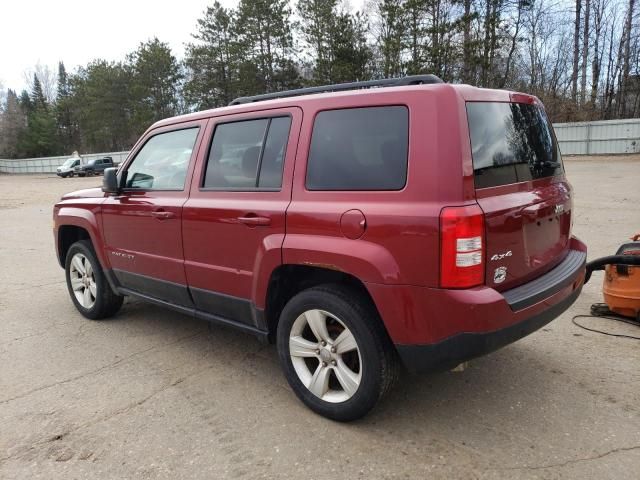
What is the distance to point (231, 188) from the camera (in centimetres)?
354

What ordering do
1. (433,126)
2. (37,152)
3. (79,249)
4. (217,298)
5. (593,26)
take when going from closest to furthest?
(433,126) < (217,298) < (79,249) < (593,26) < (37,152)

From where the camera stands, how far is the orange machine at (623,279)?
4070mm

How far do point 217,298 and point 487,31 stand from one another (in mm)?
38025

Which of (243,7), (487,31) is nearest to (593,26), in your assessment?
(487,31)

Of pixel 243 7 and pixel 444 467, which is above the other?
pixel 243 7

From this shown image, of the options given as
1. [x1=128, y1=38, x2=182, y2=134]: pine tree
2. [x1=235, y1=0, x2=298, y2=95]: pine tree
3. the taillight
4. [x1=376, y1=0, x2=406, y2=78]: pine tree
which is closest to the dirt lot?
the taillight

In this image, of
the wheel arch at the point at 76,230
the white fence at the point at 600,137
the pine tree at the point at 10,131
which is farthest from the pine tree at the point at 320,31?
the pine tree at the point at 10,131

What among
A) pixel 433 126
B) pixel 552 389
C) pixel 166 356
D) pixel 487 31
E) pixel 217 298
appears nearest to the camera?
pixel 433 126

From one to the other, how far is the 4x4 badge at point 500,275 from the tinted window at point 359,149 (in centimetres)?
67

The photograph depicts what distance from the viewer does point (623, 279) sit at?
4176mm

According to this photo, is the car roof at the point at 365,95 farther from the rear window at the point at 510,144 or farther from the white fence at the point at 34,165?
the white fence at the point at 34,165

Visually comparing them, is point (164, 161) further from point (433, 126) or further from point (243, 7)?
point (243, 7)

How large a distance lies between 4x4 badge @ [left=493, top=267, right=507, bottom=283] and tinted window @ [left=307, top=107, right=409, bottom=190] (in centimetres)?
67

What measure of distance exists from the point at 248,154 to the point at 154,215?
106cm
